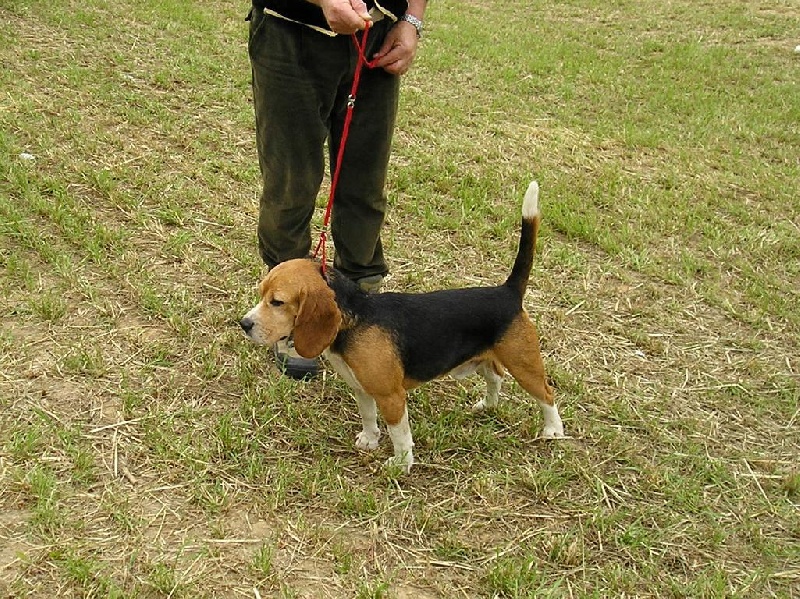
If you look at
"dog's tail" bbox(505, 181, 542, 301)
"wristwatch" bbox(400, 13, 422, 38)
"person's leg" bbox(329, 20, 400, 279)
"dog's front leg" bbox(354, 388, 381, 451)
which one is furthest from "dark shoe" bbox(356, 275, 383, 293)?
"wristwatch" bbox(400, 13, 422, 38)

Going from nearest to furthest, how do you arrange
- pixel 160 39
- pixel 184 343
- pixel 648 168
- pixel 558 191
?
pixel 184 343 < pixel 558 191 < pixel 648 168 < pixel 160 39

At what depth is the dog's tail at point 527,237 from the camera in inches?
136

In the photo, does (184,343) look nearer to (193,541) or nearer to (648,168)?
(193,541)

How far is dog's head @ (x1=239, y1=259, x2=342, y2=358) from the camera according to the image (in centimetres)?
320

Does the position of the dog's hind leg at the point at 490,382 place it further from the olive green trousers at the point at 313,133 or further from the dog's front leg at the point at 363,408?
the olive green trousers at the point at 313,133

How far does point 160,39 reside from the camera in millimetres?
8930

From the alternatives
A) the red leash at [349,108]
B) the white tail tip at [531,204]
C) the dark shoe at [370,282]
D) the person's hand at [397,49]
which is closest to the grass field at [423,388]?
the dark shoe at [370,282]

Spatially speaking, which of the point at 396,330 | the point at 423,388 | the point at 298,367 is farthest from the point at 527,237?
the point at 298,367

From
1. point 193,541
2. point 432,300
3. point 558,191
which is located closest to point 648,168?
point 558,191

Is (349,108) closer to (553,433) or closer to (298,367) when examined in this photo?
(298,367)

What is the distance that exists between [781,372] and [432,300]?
2.18 metres

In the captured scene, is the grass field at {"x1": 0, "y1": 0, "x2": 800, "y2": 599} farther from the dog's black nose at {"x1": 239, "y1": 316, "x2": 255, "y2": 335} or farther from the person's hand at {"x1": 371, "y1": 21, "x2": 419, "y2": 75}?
the person's hand at {"x1": 371, "y1": 21, "x2": 419, "y2": 75}

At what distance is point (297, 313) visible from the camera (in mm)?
3219

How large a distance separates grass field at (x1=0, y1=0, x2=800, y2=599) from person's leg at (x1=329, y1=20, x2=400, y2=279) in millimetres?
699
